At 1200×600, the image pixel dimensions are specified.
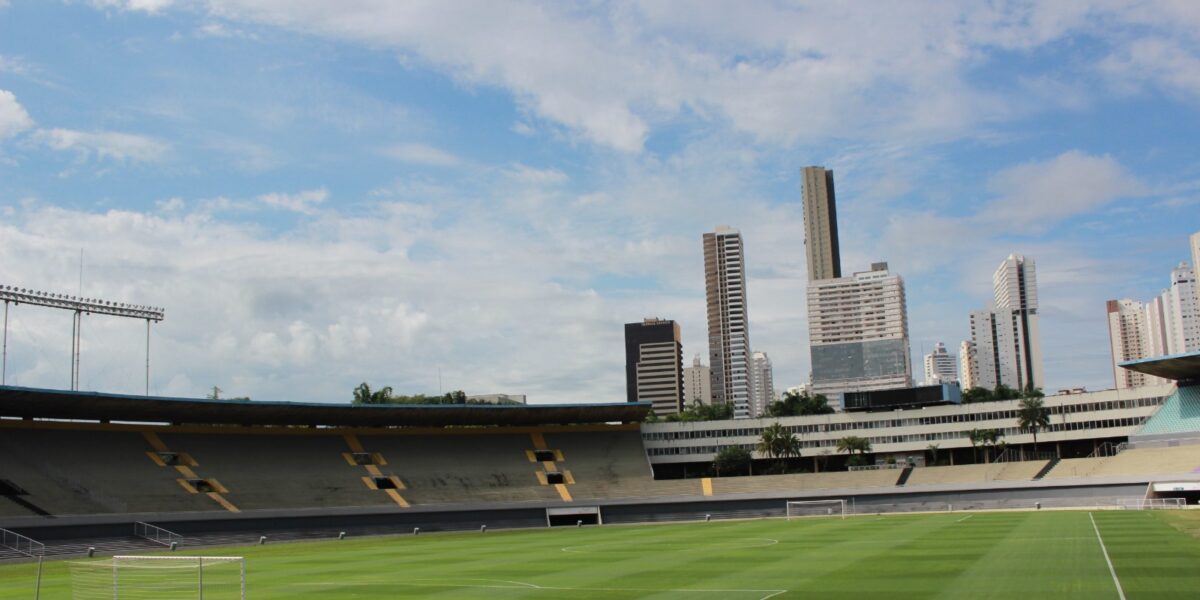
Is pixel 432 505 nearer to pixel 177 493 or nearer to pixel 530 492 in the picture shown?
pixel 530 492

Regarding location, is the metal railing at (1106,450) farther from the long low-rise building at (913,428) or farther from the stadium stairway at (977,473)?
the stadium stairway at (977,473)

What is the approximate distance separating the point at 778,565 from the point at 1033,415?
7271 cm

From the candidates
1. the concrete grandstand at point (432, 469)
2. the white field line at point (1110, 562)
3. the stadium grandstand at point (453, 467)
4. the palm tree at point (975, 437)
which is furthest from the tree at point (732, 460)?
the white field line at point (1110, 562)

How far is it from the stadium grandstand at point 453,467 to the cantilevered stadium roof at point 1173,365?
0.82 meters

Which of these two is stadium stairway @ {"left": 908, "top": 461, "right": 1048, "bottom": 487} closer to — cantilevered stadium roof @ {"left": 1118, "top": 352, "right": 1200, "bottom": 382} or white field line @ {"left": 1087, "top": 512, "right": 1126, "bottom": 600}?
cantilevered stadium roof @ {"left": 1118, "top": 352, "right": 1200, "bottom": 382}

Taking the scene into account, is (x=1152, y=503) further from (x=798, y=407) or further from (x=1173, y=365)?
(x=798, y=407)

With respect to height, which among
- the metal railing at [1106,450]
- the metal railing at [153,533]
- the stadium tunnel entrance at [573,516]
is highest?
the metal railing at [1106,450]

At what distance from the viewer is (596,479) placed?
289ft

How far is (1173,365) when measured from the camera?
78.9 metres

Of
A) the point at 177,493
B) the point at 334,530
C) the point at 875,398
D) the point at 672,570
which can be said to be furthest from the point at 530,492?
the point at 672,570

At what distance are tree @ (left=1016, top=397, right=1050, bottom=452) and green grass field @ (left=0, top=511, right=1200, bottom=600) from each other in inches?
1605

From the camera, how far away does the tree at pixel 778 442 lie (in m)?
102

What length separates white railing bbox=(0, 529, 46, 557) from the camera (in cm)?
5412

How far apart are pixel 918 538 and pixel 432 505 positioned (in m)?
42.3
